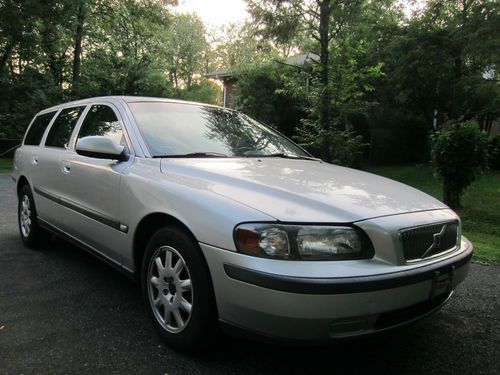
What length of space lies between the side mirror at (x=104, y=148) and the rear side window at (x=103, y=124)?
0.18 meters

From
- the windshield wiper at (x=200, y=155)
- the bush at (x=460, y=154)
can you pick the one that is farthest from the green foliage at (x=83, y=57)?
the windshield wiper at (x=200, y=155)

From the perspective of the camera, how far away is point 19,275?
168 inches

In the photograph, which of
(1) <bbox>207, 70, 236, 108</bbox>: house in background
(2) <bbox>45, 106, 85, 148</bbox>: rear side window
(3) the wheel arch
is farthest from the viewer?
(1) <bbox>207, 70, 236, 108</bbox>: house in background

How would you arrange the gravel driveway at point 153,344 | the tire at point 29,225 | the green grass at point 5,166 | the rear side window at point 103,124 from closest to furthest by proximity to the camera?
the gravel driveway at point 153,344, the rear side window at point 103,124, the tire at point 29,225, the green grass at point 5,166

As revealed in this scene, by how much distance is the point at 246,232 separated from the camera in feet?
7.73

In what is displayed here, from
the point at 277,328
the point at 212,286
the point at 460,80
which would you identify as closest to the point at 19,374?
the point at 212,286

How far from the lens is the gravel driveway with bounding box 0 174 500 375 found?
2697 mm

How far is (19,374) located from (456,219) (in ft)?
9.06

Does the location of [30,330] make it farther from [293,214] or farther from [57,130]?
[57,130]

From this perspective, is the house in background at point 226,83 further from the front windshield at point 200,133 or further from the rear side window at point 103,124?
the front windshield at point 200,133

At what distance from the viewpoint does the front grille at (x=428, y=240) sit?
8.20 feet

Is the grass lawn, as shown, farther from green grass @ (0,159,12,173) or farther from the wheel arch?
green grass @ (0,159,12,173)

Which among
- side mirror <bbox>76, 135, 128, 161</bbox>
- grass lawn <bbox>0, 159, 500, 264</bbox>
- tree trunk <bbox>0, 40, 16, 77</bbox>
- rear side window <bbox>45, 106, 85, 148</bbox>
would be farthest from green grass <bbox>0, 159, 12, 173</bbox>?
side mirror <bbox>76, 135, 128, 161</bbox>

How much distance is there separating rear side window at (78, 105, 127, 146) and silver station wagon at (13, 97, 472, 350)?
0.06 ft
